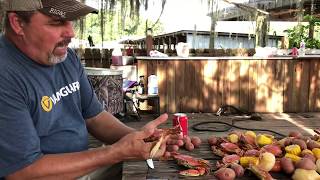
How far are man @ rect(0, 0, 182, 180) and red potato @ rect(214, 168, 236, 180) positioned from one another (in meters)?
0.27

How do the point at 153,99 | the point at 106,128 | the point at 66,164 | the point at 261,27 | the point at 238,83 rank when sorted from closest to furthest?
the point at 66,164 → the point at 106,128 → the point at 153,99 → the point at 238,83 → the point at 261,27

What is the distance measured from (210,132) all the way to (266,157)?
204 centimetres

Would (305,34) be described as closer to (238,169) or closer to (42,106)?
(238,169)

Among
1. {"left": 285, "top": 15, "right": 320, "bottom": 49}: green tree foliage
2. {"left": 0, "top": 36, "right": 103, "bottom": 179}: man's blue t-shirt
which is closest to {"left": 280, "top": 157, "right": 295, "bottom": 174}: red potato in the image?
{"left": 0, "top": 36, "right": 103, "bottom": 179}: man's blue t-shirt

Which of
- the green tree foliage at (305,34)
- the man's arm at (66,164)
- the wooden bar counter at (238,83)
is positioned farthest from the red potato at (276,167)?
the green tree foliage at (305,34)

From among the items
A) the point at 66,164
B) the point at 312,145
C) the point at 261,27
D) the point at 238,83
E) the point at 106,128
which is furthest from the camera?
the point at 261,27

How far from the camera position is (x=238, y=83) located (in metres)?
5.81

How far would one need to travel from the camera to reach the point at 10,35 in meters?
1.57

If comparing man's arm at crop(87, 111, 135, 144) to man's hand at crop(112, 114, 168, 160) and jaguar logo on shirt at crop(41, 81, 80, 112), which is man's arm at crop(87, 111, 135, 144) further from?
man's hand at crop(112, 114, 168, 160)

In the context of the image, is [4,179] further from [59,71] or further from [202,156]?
[202,156]

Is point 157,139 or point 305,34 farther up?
point 305,34

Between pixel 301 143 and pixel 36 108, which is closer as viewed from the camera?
pixel 36 108

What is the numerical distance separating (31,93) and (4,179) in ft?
1.10

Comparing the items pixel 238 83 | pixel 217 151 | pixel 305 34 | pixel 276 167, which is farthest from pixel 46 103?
pixel 305 34
